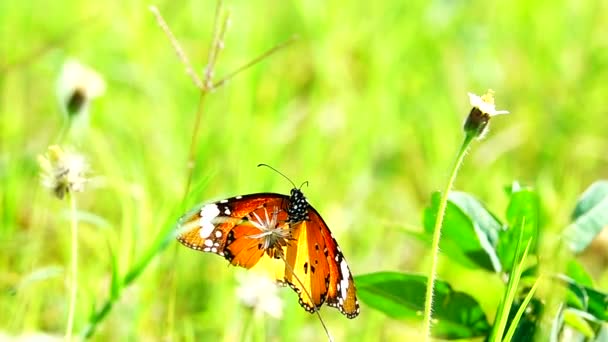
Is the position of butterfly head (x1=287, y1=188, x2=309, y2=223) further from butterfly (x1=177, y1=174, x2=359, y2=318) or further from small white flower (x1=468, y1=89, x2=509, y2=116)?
small white flower (x1=468, y1=89, x2=509, y2=116)

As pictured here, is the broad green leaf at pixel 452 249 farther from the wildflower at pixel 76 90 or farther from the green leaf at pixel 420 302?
the wildflower at pixel 76 90

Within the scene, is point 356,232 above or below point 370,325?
above

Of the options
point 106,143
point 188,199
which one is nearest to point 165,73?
point 106,143

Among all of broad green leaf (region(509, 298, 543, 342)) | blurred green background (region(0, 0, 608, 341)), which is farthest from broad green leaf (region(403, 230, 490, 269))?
blurred green background (region(0, 0, 608, 341))

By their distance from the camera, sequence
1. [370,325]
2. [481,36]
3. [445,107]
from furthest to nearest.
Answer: [481,36]
[445,107]
[370,325]

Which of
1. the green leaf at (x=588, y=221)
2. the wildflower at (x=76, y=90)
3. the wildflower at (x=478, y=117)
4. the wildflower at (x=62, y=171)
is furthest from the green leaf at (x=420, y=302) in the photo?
the wildflower at (x=76, y=90)

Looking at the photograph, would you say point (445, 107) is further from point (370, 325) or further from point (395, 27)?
point (370, 325)
